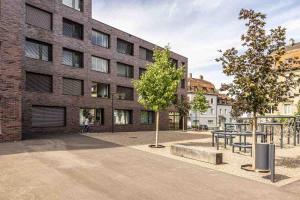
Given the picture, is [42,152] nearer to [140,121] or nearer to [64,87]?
[64,87]

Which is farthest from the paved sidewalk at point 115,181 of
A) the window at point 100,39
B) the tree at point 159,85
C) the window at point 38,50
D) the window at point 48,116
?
the window at point 100,39

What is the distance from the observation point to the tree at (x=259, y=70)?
35.5ft

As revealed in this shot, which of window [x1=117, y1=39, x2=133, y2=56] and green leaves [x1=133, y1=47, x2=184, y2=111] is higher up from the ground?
window [x1=117, y1=39, x2=133, y2=56]

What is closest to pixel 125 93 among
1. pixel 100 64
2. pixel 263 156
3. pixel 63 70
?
pixel 100 64

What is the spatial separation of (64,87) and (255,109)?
2050 centimetres

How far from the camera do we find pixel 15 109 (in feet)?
57.7

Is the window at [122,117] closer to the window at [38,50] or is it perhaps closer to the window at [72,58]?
the window at [72,58]

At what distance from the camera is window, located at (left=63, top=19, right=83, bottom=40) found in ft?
93.0

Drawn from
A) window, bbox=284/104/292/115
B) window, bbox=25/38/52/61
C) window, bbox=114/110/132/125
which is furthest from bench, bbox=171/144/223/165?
window, bbox=284/104/292/115

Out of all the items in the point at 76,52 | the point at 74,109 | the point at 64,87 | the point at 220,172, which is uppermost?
the point at 76,52

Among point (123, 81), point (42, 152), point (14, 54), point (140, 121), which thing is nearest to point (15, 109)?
point (14, 54)

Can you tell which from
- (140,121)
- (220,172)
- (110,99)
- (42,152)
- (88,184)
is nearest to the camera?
(88,184)

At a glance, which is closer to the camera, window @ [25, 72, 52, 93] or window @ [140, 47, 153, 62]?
Answer: window @ [25, 72, 52, 93]

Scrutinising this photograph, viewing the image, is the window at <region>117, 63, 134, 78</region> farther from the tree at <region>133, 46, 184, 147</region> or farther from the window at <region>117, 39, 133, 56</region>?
the tree at <region>133, 46, 184, 147</region>
